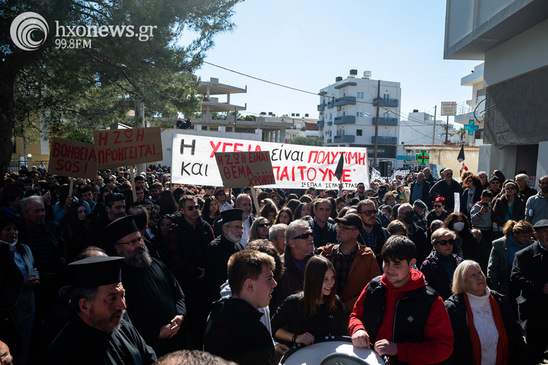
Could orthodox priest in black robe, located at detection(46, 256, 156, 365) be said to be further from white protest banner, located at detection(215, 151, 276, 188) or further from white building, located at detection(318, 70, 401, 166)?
white building, located at detection(318, 70, 401, 166)

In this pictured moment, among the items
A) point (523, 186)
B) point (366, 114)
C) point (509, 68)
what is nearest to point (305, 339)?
point (523, 186)

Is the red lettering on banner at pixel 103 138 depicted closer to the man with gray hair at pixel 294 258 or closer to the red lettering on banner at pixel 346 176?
the man with gray hair at pixel 294 258

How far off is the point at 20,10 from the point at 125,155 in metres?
2.89

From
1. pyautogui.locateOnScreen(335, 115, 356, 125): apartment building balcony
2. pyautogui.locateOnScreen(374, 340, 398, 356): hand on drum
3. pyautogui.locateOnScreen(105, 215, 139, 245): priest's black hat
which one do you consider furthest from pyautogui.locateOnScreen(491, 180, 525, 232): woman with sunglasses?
pyautogui.locateOnScreen(335, 115, 356, 125): apartment building balcony

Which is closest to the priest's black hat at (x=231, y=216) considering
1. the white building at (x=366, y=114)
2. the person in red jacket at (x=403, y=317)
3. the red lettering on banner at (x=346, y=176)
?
the person in red jacket at (x=403, y=317)

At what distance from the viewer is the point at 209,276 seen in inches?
189

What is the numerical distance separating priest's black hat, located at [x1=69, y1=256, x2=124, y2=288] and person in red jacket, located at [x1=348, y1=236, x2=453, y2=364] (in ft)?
5.42

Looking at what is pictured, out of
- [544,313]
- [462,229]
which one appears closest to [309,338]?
[544,313]

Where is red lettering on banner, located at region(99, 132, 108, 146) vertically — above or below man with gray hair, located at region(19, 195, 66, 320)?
above

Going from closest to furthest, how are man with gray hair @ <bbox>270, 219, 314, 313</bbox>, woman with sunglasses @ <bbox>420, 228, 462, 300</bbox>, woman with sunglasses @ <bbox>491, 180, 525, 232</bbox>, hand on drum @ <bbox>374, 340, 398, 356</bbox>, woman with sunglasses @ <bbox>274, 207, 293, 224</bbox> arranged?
hand on drum @ <bbox>374, 340, 398, 356</bbox> → man with gray hair @ <bbox>270, 219, 314, 313</bbox> → woman with sunglasses @ <bbox>420, 228, 462, 300</bbox> → woman with sunglasses @ <bbox>274, 207, 293, 224</bbox> → woman with sunglasses @ <bbox>491, 180, 525, 232</bbox>

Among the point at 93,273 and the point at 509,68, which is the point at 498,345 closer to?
the point at 93,273

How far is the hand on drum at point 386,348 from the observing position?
2.75 m

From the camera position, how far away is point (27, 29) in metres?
6.81

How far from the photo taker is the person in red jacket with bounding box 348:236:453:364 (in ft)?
9.12
